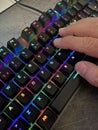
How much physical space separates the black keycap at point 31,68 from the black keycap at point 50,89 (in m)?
0.04

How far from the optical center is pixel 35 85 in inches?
16.5

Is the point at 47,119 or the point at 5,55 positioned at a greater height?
the point at 5,55

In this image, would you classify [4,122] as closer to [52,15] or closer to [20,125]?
[20,125]

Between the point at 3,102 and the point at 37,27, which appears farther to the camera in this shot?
the point at 37,27

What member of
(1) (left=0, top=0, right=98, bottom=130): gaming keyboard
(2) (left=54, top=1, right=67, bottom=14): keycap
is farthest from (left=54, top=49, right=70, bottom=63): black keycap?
(2) (left=54, top=1, right=67, bottom=14): keycap

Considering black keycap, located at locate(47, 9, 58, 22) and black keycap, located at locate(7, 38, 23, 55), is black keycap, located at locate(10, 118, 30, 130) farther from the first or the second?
black keycap, located at locate(47, 9, 58, 22)

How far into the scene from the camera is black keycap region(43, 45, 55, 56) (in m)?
0.47

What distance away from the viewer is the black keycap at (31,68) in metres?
0.43

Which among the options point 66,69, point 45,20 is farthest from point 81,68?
point 45,20

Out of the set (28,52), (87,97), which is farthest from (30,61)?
(87,97)

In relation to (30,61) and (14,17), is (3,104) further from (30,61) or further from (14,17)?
(14,17)

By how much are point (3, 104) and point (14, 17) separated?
25cm

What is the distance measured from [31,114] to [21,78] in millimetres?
65

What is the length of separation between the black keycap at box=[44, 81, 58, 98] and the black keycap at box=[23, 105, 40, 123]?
38 millimetres
